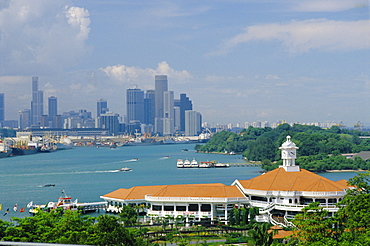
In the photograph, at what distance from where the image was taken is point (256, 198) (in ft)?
49.8

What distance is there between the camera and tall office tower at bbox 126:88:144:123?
132m

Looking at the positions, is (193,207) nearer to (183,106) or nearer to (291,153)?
(291,153)

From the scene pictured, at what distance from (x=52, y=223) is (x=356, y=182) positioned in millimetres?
6313

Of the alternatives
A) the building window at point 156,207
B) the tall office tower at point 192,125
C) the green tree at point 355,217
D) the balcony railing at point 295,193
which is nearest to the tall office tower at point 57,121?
the tall office tower at point 192,125

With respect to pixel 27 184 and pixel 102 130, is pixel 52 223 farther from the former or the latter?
pixel 102 130

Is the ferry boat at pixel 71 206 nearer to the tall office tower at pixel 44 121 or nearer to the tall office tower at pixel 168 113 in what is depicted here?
the tall office tower at pixel 168 113

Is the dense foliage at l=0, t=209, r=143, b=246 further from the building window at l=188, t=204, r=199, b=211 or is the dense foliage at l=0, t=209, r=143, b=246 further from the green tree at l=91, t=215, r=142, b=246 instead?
the building window at l=188, t=204, r=199, b=211

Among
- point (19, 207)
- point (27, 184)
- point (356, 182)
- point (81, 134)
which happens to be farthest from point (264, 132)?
point (81, 134)

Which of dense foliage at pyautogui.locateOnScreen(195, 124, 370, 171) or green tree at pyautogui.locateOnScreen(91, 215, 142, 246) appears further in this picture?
dense foliage at pyautogui.locateOnScreen(195, 124, 370, 171)

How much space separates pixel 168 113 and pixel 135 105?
760 centimetres

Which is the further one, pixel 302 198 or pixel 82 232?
pixel 302 198

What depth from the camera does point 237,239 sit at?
1230cm

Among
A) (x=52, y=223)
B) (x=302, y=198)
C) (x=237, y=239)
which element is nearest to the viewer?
(x=52, y=223)

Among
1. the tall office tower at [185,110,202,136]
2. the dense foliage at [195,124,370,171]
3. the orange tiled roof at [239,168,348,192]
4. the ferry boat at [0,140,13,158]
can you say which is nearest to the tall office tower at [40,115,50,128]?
the tall office tower at [185,110,202,136]
